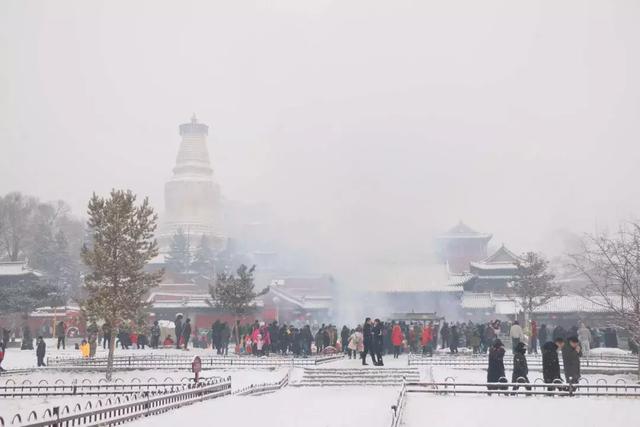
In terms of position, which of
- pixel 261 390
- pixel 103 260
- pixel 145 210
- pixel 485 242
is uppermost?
pixel 485 242

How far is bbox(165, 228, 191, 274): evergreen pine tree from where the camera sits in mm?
72438

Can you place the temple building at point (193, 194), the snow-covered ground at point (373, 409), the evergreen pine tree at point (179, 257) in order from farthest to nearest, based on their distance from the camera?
1. the temple building at point (193, 194)
2. the evergreen pine tree at point (179, 257)
3. the snow-covered ground at point (373, 409)

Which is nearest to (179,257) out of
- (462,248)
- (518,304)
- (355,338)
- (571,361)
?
(462,248)

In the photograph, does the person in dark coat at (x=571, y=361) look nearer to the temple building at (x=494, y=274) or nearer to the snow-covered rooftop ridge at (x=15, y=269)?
the snow-covered rooftop ridge at (x=15, y=269)

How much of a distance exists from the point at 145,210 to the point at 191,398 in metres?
10.9

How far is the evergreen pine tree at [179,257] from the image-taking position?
238 feet

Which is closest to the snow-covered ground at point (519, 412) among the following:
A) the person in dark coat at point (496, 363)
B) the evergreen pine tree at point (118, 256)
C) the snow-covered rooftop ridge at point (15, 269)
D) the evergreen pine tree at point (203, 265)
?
the person in dark coat at point (496, 363)

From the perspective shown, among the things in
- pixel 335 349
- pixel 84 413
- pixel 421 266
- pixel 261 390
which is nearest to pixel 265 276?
pixel 421 266

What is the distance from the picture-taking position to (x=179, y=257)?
7381 centimetres

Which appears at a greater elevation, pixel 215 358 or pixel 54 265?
pixel 54 265

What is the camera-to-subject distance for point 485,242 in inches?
3022

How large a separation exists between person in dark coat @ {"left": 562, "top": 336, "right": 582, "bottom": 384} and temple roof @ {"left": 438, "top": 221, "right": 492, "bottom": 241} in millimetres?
61107

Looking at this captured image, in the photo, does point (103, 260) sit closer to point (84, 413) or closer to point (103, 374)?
point (103, 374)

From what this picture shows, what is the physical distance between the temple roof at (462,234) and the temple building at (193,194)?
30.6 m
